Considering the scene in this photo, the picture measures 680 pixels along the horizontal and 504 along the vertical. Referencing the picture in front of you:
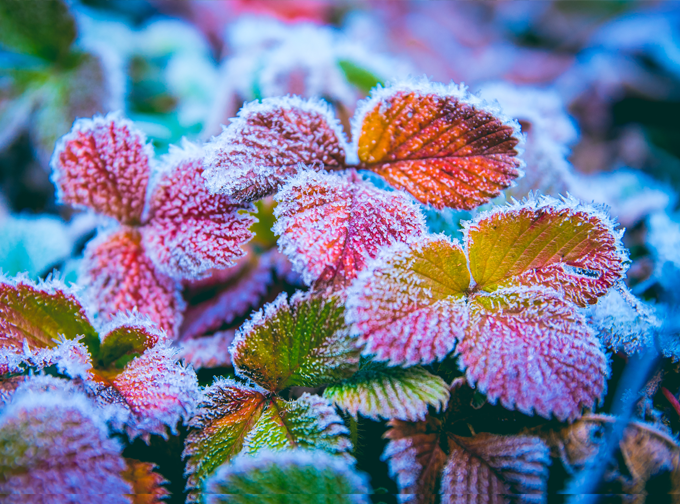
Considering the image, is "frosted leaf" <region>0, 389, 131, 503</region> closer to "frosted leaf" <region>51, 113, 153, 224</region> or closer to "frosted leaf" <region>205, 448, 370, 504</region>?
"frosted leaf" <region>205, 448, 370, 504</region>

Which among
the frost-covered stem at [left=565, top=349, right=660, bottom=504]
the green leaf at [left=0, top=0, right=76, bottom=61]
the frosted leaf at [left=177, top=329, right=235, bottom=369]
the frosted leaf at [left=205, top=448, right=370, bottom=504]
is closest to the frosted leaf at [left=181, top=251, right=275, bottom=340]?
the frosted leaf at [left=177, top=329, right=235, bottom=369]

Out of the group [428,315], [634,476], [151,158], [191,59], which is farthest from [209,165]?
[191,59]

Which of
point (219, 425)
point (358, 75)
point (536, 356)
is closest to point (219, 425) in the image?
point (219, 425)

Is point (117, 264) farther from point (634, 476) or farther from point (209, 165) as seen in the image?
point (634, 476)

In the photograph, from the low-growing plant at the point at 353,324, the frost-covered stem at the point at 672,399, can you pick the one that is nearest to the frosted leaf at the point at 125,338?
the low-growing plant at the point at 353,324

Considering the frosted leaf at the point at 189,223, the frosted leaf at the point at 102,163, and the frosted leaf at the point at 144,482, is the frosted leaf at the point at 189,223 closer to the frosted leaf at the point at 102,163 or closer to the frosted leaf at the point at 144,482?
the frosted leaf at the point at 102,163

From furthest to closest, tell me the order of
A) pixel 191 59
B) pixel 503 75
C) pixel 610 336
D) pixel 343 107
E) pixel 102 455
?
pixel 503 75, pixel 191 59, pixel 343 107, pixel 610 336, pixel 102 455

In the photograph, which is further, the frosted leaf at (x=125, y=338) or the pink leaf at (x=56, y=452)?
the frosted leaf at (x=125, y=338)
